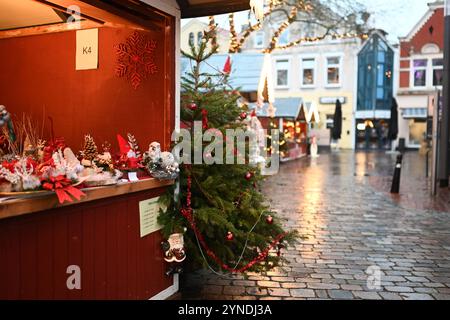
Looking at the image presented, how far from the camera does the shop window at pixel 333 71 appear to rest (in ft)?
122

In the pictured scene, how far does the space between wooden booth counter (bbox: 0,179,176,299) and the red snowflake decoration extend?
3.34ft

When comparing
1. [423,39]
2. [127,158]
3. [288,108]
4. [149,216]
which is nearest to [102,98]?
[127,158]

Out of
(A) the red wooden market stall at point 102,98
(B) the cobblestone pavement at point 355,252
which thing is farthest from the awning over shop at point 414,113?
(A) the red wooden market stall at point 102,98

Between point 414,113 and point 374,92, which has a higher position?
point 374,92

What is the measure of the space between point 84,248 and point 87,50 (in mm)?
1987

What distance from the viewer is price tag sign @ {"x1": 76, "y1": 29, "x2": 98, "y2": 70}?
4055mm

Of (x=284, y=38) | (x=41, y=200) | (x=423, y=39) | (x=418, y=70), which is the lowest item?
(x=41, y=200)

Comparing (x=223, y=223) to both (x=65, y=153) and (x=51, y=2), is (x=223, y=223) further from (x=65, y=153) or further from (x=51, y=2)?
(x=51, y=2)

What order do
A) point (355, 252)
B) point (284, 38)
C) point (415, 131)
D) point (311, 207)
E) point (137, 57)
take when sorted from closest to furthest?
point (137, 57) → point (355, 252) → point (311, 207) → point (415, 131) → point (284, 38)

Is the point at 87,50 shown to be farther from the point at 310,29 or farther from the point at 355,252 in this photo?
the point at 310,29

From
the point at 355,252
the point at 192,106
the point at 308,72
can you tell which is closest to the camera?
the point at 192,106

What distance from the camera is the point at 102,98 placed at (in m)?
4.04

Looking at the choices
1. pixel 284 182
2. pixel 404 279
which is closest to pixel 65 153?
pixel 404 279

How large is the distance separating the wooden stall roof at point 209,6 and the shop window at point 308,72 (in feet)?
114
